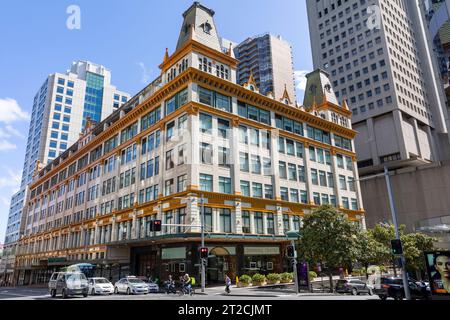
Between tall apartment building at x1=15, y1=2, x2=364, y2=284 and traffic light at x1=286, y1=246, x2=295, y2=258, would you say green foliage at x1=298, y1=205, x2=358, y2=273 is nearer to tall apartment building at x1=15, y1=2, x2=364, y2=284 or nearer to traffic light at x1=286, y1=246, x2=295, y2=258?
traffic light at x1=286, y1=246, x2=295, y2=258

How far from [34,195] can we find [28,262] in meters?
18.5

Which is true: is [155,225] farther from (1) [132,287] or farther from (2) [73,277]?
(2) [73,277]

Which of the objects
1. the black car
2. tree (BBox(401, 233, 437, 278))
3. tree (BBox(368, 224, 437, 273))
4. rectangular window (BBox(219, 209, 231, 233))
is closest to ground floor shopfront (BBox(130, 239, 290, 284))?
rectangular window (BBox(219, 209, 231, 233))

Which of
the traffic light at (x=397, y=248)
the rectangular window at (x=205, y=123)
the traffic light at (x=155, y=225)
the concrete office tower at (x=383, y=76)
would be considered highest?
the concrete office tower at (x=383, y=76)

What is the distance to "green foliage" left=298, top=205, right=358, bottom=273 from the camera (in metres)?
31.8

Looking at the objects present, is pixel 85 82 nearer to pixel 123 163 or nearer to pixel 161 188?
pixel 123 163

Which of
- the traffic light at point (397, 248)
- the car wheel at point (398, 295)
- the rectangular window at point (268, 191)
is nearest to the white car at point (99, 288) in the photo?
the rectangular window at point (268, 191)

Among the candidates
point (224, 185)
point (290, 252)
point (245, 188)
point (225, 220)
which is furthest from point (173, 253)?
point (290, 252)

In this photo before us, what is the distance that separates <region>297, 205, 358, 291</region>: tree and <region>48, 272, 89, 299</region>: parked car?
65.8 ft

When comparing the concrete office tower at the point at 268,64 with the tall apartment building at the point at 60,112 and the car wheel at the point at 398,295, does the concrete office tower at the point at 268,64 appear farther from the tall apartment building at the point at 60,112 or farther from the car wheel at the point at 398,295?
the car wheel at the point at 398,295

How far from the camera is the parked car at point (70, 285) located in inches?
1057

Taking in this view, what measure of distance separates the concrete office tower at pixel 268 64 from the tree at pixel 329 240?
96.2 m

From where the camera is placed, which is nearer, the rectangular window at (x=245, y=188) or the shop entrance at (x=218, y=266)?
the shop entrance at (x=218, y=266)
